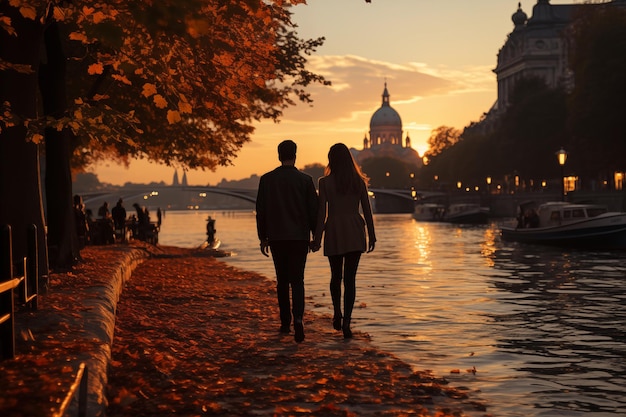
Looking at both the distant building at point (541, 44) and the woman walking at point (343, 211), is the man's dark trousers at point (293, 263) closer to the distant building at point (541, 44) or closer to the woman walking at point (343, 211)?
the woman walking at point (343, 211)

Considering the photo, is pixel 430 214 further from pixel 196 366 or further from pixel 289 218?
pixel 196 366

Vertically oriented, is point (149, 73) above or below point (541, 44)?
below

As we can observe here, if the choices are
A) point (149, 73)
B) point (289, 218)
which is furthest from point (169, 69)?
point (289, 218)

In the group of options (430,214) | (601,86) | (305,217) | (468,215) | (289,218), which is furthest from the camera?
(430,214)

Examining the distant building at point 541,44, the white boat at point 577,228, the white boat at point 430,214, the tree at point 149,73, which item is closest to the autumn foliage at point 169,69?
the tree at point 149,73

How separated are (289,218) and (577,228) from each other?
32.5 meters

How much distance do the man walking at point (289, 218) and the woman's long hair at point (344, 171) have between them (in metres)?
0.38

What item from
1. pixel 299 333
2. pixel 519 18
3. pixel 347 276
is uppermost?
pixel 519 18

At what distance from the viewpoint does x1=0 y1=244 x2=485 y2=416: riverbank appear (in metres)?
8.26

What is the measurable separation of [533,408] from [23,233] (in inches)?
344

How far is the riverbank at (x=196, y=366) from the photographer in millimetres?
8258

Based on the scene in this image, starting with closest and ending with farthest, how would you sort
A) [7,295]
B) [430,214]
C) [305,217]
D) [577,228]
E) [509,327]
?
1. [7,295]
2. [305,217]
3. [509,327]
4. [577,228]
5. [430,214]

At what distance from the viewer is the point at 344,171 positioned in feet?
39.7

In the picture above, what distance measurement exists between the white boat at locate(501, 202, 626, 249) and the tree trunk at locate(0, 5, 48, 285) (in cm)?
3013
